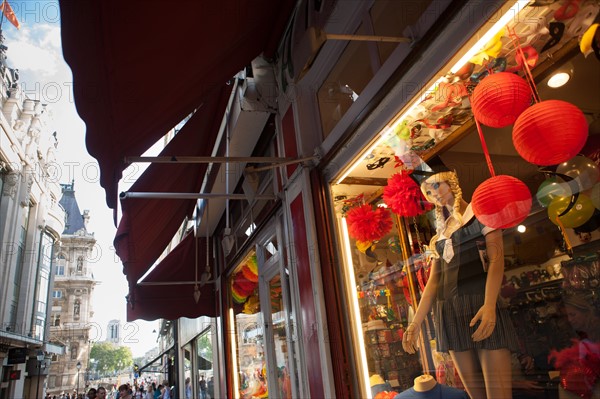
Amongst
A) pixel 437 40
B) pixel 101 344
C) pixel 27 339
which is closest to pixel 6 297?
pixel 27 339

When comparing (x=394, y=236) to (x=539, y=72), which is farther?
(x=394, y=236)

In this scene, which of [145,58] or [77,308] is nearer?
[145,58]

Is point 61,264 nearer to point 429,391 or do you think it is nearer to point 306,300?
point 306,300

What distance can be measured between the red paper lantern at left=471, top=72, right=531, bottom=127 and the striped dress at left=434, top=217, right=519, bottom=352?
50 centimetres

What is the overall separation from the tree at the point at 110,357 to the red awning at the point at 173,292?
43.0 m

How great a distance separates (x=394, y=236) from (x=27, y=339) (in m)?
17.9

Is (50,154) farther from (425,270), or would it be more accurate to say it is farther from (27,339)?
(425,270)

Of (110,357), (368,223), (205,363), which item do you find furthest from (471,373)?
(110,357)

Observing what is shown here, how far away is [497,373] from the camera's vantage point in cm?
181

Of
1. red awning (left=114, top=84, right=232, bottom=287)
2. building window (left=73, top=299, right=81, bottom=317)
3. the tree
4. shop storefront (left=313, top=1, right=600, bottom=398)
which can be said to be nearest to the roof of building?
building window (left=73, top=299, right=81, bottom=317)

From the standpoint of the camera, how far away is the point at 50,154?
22922mm

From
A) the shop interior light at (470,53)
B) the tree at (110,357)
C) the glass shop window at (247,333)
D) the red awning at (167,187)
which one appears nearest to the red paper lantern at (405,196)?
the shop interior light at (470,53)

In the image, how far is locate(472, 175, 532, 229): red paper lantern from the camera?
1.75 meters

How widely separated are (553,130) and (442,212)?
819 millimetres
